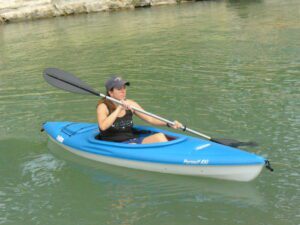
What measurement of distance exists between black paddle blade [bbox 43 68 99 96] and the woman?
58 centimetres

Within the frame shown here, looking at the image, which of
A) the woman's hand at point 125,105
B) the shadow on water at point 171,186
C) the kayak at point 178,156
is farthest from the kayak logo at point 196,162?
the woman's hand at point 125,105

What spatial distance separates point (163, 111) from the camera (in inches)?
313

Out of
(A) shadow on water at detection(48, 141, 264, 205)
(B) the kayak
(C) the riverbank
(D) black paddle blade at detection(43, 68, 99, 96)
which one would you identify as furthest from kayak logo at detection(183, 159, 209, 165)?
(C) the riverbank

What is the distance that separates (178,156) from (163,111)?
2.70 m

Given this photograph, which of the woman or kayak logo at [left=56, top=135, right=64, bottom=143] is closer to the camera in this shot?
the woman

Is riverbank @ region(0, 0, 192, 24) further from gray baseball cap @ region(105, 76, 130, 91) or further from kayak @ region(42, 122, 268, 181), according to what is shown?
Answer: gray baseball cap @ region(105, 76, 130, 91)

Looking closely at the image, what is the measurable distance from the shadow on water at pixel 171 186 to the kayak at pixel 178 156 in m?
0.08

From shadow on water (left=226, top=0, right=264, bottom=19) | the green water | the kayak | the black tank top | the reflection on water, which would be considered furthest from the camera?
shadow on water (left=226, top=0, right=264, bottom=19)

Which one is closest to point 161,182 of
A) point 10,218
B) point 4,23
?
point 10,218

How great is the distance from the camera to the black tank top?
5865 mm

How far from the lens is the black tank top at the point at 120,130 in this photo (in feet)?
19.2

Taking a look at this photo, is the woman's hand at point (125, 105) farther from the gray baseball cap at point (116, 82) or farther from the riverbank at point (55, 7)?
the riverbank at point (55, 7)

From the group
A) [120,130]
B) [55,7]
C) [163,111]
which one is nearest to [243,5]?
[55,7]

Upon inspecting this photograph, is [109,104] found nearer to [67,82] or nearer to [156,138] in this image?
[156,138]
